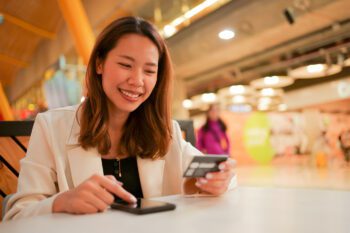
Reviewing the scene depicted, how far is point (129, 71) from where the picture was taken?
142 cm

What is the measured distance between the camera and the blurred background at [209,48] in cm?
492

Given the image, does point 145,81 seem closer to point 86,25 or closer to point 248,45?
point 86,25

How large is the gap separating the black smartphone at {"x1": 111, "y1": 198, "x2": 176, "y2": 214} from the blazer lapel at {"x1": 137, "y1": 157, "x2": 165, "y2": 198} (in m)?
0.50

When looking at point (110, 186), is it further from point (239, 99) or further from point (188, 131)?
point (239, 99)

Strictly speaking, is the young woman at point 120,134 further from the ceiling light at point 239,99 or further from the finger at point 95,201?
the ceiling light at point 239,99

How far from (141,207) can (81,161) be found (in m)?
0.59

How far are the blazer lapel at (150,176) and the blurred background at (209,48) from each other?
113 centimetres

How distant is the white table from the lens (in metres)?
0.70

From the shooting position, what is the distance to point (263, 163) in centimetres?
1407

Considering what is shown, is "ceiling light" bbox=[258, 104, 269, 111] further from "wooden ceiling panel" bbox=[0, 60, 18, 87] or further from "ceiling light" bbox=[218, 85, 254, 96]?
"wooden ceiling panel" bbox=[0, 60, 18, 87]

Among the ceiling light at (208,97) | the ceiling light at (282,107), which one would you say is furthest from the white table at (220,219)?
the ceiling light at (282,107)

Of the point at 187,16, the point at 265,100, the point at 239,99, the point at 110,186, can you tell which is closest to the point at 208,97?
the point at 239,99

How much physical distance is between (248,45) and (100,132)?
7.30m

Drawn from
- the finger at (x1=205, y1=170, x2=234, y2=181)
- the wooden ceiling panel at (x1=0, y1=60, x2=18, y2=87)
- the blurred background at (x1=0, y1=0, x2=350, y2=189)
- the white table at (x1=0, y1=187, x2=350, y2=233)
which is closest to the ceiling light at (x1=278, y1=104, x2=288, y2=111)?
the blurred background at (x1=0, y1=0, x2=350, y2=189)
